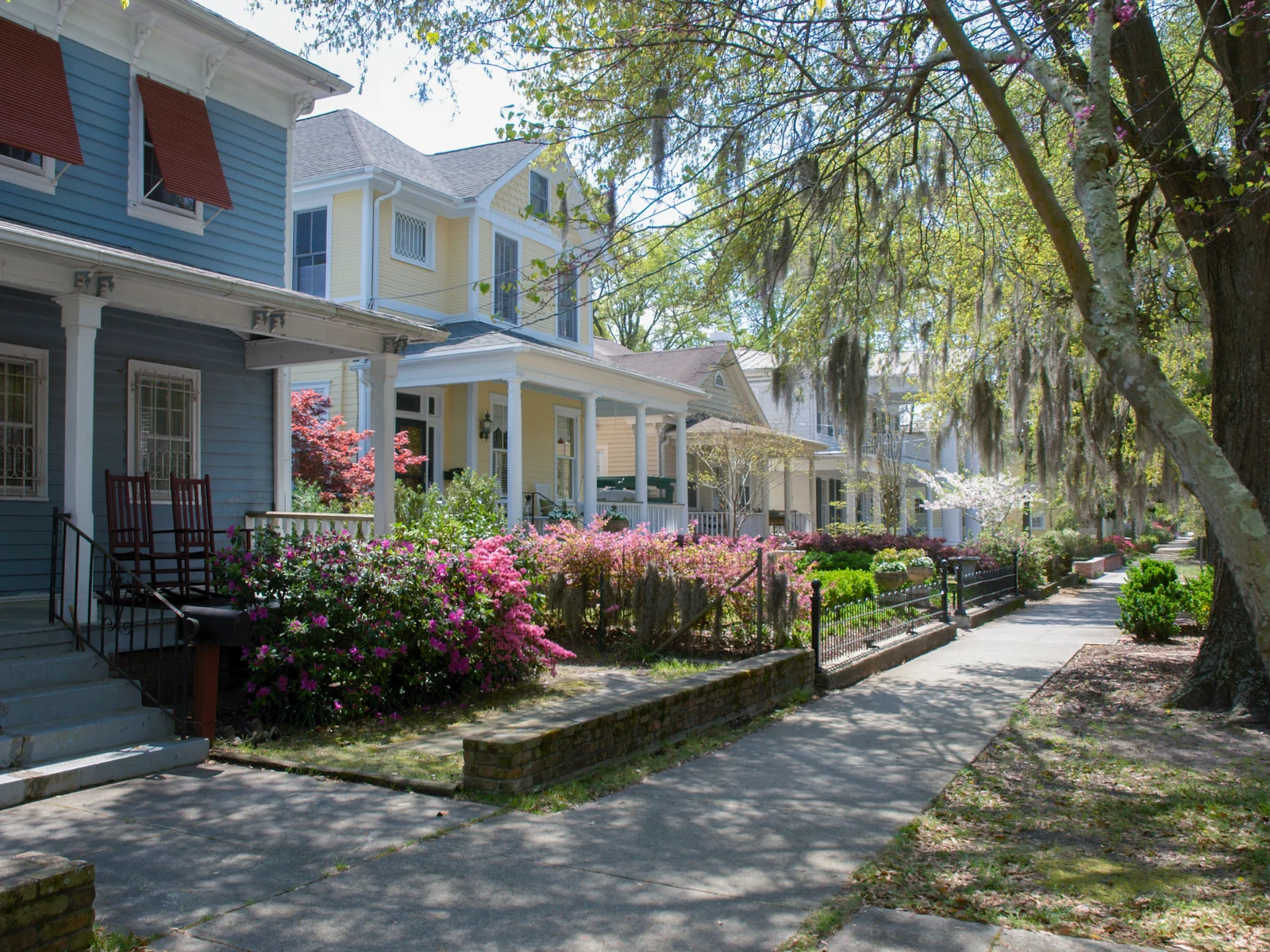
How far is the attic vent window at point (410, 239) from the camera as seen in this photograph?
58.1 ft

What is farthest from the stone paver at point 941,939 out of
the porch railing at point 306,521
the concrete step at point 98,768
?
the porch railing at point 306,521

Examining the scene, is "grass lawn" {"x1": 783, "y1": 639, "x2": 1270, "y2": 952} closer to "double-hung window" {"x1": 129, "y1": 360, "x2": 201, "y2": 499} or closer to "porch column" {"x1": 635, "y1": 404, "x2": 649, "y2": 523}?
"double-hung window" {"x1": 129, "y1": 360, "x2": 201, "y2": 499}

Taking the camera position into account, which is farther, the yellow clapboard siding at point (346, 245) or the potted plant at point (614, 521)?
the potted plant at point (614, 521)

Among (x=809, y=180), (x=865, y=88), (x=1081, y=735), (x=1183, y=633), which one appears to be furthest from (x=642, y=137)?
(x=1183, y=633)

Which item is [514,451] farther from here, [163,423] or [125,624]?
[125,624]

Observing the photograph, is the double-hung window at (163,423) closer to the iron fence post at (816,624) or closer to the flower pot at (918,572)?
the iron fence post at (816,624)

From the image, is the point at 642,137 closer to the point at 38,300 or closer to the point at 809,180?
the point at 809,180

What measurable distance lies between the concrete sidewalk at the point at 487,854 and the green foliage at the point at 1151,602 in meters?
7.33

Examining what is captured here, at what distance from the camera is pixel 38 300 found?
9.34 meters

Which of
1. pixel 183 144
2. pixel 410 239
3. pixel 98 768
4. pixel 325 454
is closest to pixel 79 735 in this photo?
pixel 98 768

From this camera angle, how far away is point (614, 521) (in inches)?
707

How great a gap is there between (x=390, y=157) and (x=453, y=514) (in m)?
9.23

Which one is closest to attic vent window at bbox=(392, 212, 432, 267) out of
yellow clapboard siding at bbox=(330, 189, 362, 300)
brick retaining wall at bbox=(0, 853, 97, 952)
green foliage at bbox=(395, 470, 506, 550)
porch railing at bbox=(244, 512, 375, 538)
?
yellow clapboard siding at bbox=(330, 189, 362, 300)

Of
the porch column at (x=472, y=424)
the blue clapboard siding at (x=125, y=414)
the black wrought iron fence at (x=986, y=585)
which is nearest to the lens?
the blue clapboard siding at (x=125, y=414)
